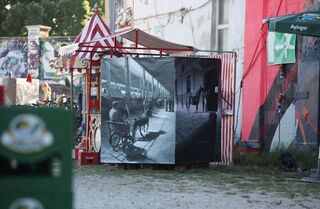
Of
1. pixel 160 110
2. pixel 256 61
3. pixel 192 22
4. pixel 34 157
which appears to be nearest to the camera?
pixel 34 157

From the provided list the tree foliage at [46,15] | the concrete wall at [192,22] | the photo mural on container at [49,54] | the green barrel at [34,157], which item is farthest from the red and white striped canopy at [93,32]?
the tree foliage at [46,15]

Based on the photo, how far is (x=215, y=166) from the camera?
1135 cm

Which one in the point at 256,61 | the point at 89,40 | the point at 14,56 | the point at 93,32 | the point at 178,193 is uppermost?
the point at 14,56

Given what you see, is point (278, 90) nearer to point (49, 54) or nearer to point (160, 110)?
point (160, 110)

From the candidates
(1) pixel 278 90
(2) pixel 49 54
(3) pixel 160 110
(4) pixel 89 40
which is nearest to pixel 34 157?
(3) pixel 160 110

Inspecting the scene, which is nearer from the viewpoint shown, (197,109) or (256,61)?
(197,109)

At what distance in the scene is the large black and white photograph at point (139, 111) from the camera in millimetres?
10680

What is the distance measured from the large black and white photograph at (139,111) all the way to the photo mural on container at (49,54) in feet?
76.1

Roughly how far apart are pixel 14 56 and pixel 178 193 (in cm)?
2937

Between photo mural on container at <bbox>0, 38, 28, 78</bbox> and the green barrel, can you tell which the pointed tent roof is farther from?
photo mural on container at <bbox>0, 38, 28, 78</bbox>

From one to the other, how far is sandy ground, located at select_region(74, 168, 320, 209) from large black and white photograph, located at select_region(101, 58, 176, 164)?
550 millimetres

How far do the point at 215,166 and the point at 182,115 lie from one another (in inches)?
54.6

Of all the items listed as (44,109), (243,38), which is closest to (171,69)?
(243,38)

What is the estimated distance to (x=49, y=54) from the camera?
34344mm
